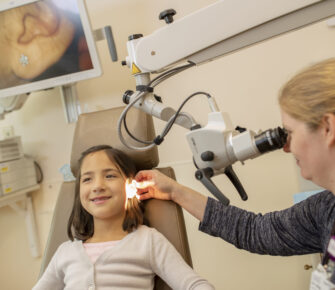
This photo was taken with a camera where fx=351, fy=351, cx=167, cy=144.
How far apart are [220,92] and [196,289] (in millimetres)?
1115

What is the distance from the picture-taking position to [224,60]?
1.91 meters

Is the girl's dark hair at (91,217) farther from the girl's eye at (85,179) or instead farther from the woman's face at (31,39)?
the woman's face at (31,39)

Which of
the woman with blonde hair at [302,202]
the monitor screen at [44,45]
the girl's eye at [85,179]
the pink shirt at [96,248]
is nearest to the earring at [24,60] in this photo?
the monitor screen at [44,45]

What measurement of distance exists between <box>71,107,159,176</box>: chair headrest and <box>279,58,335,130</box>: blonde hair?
0.72 metres

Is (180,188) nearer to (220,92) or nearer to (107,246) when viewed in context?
(107,246)

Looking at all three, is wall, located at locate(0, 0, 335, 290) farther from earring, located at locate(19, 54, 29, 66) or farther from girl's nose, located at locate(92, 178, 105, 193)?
girl's nose, located at locate(92, 178, 105, 193)

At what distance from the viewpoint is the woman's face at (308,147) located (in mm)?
783

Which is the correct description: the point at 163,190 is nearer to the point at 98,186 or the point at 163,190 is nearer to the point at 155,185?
the point at 155,185

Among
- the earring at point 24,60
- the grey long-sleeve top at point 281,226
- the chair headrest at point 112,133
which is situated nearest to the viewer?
the grey long-sleeve top at point 281,226

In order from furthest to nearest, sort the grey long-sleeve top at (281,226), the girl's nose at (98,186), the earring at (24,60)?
the earring at (24,60), the girl's nose at (98,186), the grey long-sleeve top at (281,226)

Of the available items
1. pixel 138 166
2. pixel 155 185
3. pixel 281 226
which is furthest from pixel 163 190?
pixel 281 226

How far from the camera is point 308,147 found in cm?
80

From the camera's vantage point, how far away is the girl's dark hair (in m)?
1.35

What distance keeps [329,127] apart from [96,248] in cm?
93
